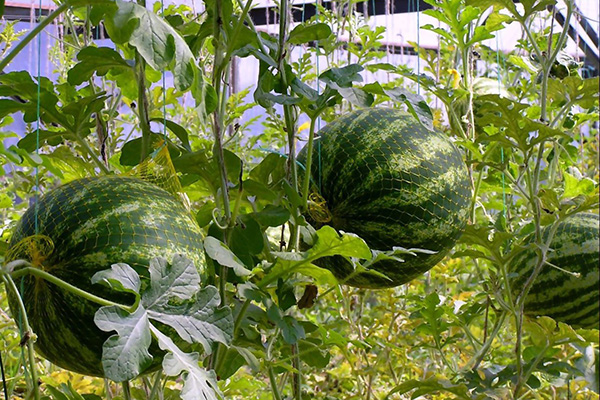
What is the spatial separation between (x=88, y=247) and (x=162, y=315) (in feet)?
0.60

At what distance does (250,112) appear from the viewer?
5406 millimetres

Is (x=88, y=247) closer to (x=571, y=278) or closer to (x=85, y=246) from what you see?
(x=85, y=246)

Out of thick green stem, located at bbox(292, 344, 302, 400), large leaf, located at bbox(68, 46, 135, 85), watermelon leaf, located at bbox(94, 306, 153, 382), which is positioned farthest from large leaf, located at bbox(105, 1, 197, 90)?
thick green stem, located at bbox(292, 344, 302, 400)

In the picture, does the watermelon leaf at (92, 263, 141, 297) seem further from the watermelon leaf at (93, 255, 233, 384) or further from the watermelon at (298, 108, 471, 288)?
the watermelon at (298, 108, 471, 288)

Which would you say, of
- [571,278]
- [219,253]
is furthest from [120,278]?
[571,278]

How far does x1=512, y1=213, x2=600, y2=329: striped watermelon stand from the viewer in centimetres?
154

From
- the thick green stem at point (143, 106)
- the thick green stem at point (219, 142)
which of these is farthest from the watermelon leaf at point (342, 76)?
the thick green stem at point (143, 106)

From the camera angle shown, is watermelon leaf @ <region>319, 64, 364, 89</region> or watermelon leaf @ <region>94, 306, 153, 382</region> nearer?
watermelon leaf @ <region>94, 306, 153, 382</region>

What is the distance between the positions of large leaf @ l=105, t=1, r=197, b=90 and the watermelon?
49cm

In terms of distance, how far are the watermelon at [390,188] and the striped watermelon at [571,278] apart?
0.27m

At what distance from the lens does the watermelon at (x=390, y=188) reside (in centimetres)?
136

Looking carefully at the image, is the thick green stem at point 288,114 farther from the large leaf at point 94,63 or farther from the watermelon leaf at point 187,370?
the watermelon leaf at point 187,370

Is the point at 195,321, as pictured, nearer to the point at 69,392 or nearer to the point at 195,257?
the point at 195,257

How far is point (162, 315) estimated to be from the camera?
92cm
